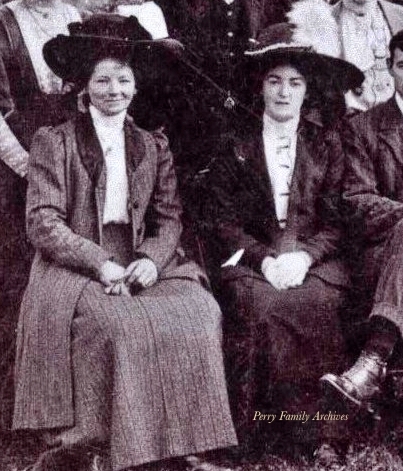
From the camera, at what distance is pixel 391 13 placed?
438cm

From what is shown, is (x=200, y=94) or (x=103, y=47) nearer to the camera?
(x=103, y=47)

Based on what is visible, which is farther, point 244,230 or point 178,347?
point 244,230

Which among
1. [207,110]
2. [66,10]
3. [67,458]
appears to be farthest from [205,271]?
[66,10]

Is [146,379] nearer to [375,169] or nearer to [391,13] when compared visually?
[375,169]

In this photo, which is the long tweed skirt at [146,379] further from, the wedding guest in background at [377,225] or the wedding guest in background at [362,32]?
the wedding guest in background at [362,32]

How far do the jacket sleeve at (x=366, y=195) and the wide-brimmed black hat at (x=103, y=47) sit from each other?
881 millimetres

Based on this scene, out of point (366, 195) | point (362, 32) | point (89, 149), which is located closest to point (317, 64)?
point (362, 32)

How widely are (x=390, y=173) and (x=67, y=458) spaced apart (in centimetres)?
178

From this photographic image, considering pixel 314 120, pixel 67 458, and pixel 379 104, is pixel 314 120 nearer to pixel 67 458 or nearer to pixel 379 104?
pixel 379 104

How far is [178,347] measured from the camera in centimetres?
377

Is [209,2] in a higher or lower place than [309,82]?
higher

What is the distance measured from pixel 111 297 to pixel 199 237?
1.72ft

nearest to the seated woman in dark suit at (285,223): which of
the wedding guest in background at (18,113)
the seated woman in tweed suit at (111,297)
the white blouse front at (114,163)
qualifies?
the seated woman in tweed suit at (111,297)

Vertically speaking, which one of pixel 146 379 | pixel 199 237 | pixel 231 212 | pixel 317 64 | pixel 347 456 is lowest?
pixel 347 456
